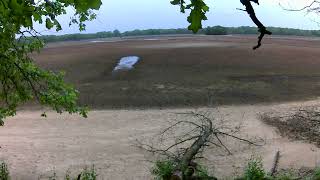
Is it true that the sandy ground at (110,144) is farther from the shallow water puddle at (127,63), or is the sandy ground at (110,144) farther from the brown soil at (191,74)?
the shallow water puddle at (127,63)

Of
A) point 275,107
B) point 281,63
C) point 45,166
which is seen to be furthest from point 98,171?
point 281,63

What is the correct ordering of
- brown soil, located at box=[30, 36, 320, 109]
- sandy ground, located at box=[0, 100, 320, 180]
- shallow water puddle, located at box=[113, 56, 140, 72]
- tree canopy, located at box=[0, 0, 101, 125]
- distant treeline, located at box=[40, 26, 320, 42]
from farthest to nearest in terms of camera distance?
distant treeline, located at box=[40, 26, 320, 42] < shallow water puddle, located at box=[113, 56, 140, 72] < brown soil, located at box=[30, 36, 320, 109] < sandy ground, located at box=[0, 100, 320, 180] < tree canopy, located at box=[0, 0, 101, 125]

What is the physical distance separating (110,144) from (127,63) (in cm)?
1378

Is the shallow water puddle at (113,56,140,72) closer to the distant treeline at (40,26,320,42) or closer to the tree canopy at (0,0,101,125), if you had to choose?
the distant treeline at (40,26,320,42)

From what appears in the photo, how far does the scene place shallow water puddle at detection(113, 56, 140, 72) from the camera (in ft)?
97.2

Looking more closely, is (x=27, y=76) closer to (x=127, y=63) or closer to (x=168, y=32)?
(x=127, y=63)

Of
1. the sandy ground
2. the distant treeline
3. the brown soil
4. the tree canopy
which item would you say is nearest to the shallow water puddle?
the brown soil

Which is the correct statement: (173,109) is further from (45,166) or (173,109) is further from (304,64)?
(304,64)

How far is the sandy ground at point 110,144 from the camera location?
14922 millimetres

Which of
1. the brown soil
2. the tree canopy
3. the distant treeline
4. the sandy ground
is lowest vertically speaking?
the sandy ground

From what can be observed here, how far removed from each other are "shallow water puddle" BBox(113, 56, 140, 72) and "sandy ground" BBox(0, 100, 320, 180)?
7.65m

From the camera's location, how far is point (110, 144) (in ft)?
57.6

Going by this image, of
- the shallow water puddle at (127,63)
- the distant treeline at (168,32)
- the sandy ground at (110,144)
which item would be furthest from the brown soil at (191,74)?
the distant treeline at (168,32)

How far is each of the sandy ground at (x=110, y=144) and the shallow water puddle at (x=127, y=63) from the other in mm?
7654
